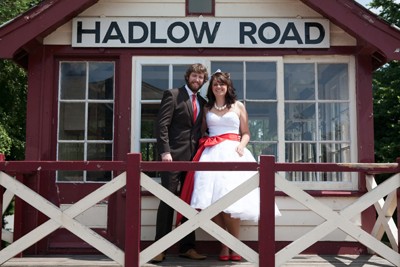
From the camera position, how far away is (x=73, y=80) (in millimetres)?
6020

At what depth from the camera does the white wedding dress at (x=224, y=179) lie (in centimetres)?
498

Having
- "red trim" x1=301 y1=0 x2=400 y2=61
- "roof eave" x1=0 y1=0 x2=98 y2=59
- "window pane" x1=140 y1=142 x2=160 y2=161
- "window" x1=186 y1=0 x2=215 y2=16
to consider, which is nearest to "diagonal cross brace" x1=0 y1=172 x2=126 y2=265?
"window pane" x1=140 y1=142 x2=160 y2=161

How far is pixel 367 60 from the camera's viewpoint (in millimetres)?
5926

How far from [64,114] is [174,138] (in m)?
1.47

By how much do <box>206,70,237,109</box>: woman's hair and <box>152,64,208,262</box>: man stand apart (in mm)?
102

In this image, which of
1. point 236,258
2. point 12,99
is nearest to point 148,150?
point 236,258

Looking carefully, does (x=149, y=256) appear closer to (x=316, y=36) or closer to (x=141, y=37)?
(x=141, y=37)

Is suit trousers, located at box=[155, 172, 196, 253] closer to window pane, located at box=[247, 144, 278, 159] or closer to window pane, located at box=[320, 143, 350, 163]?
window pane, located at box=[247, 144, 278, 159]

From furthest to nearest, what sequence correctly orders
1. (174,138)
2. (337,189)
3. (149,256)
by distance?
1. (337,189)
2. (174,138)
3. (149,256)

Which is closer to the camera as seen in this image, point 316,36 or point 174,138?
point 174,138

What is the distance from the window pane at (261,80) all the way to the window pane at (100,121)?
5.28ft

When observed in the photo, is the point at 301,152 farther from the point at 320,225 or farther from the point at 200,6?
the point at 200,6

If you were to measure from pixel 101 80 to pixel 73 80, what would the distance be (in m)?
0.32

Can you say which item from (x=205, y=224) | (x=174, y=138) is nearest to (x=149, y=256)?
(x=205, y=224)
